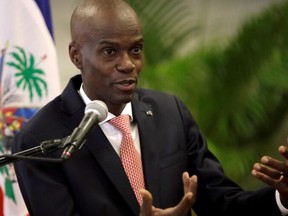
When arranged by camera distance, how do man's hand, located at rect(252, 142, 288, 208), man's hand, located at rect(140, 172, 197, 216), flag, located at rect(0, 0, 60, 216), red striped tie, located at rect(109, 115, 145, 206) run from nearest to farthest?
1. man's hand, located at rect(140, 172, 197, 216)
2. man's hand, located at rect(252, 142, 288, 208)
3. red striped tie, located at rect(109, 115, 145, 206)
4. flag, located at rect(0, 0, 60, 216)

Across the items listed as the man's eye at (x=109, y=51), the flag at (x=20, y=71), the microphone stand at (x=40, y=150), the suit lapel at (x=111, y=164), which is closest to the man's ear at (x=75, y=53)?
the man's eye at (x=109, y=51)

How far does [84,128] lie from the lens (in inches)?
91.9

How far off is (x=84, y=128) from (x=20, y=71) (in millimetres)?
1873

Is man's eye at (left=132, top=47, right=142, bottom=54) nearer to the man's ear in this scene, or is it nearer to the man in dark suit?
the man in dark suit

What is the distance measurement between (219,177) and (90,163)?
549 millimetres

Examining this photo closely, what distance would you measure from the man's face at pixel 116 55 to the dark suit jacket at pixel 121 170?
0.18 m

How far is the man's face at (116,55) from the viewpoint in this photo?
2807mm

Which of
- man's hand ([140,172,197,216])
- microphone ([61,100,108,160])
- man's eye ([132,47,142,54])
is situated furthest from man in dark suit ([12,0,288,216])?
microphone ([61,100,108,160])

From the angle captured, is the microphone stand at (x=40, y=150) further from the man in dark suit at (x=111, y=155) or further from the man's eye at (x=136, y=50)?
the man's eye at (x=136, y=50)

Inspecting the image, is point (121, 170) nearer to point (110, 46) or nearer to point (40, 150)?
point (110, 46)

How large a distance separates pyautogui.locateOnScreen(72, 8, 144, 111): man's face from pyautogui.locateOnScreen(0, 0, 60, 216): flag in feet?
4.33

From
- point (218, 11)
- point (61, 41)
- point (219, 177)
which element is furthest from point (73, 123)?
point (218, 11)

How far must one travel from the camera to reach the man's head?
2812 mm

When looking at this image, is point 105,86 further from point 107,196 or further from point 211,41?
point 211,41
